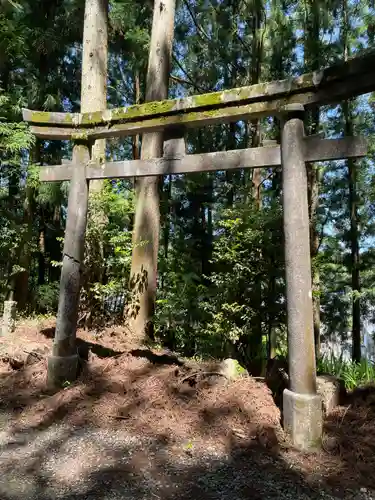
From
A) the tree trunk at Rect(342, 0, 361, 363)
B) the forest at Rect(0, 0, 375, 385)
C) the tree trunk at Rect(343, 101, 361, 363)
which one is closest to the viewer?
the forest at Rect(0, 0, 375, 385)

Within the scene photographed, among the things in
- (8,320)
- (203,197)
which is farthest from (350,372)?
(203,197)

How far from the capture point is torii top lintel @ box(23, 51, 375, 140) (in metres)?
2.88

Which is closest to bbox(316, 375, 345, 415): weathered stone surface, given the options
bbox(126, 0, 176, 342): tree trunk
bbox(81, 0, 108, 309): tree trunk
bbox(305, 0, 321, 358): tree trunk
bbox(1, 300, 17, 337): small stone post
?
bbox(126, 0, 176, 342): tree trunk

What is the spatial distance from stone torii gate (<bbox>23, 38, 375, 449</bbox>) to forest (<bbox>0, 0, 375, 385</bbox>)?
385mm

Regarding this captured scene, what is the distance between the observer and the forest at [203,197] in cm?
596

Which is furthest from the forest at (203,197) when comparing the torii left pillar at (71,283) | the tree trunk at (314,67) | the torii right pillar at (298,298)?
the torii left pillar at (71,283)

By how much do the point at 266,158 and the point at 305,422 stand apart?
2278 mm

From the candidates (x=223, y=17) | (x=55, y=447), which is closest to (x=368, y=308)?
(x=223, y=17)

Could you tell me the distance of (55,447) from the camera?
2943 millimetres

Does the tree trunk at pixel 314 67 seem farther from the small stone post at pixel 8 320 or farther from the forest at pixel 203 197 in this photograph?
the small stone post at pixel 8 320

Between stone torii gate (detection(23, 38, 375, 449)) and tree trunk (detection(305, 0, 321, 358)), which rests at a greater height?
tree trunk (detection(305, 0, 321, 358))

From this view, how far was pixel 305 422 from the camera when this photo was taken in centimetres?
290

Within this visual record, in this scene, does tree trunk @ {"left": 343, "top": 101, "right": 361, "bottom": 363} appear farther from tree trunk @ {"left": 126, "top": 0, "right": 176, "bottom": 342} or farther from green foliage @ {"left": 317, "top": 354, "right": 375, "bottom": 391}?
tree trunk @ {"left": 126, "top": 0, "right": 176, "bottom": 342}

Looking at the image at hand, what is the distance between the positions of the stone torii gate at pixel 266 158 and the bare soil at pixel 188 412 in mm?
227
